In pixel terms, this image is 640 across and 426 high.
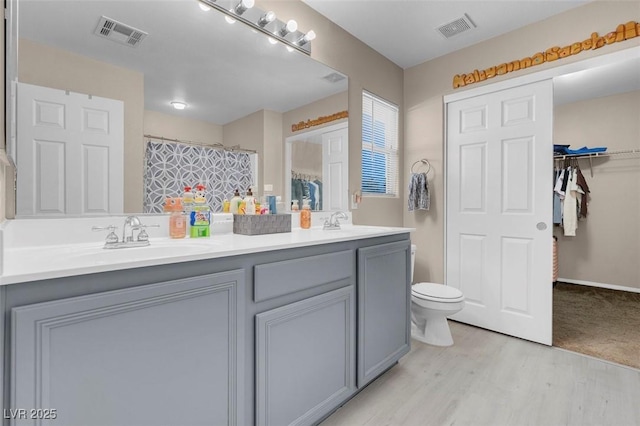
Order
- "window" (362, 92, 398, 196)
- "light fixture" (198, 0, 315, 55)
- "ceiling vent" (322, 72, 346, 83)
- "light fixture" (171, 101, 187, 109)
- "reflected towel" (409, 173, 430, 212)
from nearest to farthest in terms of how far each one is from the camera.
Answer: "light fixture" (171, 101, 187, 109) < "light fixture" (198, 0, 315, 55) < "ceiling vent" (322, 72, 346, 83) < "window" (362, 92, 398, 196) < "reflected towel" (409, 173, 430, 212)

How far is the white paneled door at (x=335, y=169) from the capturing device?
2.39 meters

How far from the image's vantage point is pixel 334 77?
95.0 inches

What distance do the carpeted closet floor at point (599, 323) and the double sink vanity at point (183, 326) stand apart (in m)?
1.82

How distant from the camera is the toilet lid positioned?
2256 mm

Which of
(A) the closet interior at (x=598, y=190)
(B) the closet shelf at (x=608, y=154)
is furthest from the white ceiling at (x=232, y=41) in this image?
(B) the closet shelf at (x=608, y=154)

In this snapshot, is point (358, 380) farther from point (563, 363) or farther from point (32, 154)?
point (32, 154)

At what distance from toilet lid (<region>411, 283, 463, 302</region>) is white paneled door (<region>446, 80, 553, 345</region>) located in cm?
51

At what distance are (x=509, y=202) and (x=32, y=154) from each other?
2990mm

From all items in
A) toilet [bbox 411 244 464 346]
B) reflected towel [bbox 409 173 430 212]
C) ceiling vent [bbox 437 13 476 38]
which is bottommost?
toilet [bbox 411 244 464 346]

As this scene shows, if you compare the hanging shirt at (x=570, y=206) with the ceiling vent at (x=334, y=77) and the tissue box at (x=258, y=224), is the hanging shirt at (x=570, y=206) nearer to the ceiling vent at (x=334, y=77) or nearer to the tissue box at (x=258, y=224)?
the ceiling vent at (x=334, y=77)

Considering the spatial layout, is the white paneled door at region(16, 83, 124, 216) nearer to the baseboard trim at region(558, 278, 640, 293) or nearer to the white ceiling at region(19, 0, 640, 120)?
the white ceiling at region(19, 0, 640, 120)

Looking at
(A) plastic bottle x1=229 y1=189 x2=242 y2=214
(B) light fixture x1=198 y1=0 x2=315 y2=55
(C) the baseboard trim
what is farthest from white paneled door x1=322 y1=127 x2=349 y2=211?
(C) the baseboard trim

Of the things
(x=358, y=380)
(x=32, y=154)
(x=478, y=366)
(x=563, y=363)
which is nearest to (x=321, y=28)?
(x=32, y=154)

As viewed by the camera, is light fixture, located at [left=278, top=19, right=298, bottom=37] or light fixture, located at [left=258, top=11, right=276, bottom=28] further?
light fixture, located at [left=278, top=19, right=298, bottom=37]
